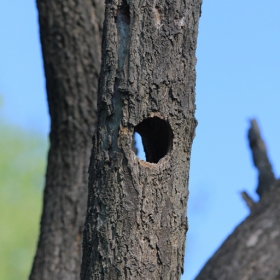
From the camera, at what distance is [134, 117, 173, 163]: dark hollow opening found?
2.58 m

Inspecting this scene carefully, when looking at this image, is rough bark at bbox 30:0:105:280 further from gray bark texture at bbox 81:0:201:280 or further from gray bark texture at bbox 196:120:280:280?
gray bark texture at bbox 81:0:201:280

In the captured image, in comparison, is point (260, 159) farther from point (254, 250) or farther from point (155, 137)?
point (155, 137)

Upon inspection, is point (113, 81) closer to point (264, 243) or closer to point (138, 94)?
point (138, 94)

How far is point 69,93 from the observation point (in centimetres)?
488

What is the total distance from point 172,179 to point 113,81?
49 cm

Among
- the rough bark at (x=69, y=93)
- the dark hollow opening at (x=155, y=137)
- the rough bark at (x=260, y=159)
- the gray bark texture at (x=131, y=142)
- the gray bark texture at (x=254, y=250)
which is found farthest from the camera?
the rough bark at (x=260, y=159)

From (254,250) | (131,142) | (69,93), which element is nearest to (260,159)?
(254,250)

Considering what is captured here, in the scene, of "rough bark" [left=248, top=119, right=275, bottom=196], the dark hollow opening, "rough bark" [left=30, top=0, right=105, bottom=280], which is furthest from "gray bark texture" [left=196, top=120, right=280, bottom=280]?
"rough bark" [left=30, top=0, right=105, bottom=280]

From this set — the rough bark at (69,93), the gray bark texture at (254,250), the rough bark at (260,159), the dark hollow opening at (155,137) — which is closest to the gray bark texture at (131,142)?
the dark hollow opening at (155,137)

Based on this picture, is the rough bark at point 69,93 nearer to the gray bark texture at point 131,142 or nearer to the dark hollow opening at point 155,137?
the dark hollow opening at point 155,137

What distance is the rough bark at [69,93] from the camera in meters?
4.76

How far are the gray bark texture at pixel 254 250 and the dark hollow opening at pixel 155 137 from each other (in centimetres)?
123

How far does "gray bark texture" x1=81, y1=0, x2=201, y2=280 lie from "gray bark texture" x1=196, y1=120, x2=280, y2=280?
112cm

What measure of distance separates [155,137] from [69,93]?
2322 millimetres
